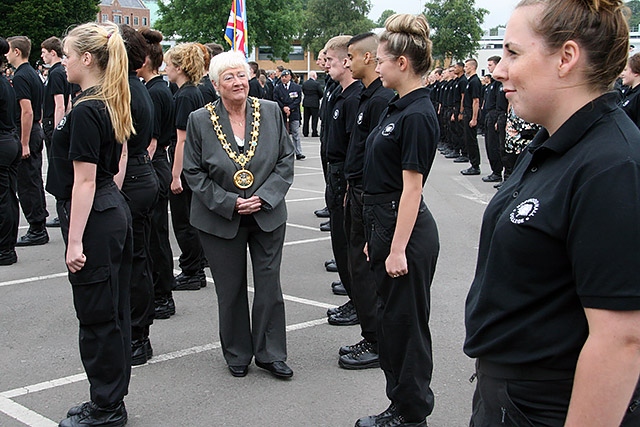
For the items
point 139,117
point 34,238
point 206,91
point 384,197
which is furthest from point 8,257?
point 384,197

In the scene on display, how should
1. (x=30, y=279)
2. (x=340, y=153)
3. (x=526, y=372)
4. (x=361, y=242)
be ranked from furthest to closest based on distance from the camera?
(x=30, y=279) < (x=340, y=153) < (x=361, y=242) < (x=526, y=372)

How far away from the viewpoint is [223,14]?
2472 inches

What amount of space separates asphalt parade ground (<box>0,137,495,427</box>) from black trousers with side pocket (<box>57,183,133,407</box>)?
1.17 feet

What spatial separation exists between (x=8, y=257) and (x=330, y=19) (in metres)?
82.5

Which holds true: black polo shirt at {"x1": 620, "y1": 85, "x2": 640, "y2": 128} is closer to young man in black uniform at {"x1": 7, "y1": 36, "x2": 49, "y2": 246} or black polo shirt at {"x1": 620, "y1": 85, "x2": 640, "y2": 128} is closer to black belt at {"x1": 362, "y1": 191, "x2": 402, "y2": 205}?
black belt at {"x1": 362, "y1": 191, "x2": 402, "y2": 205}

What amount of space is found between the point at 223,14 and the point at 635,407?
6441 centimetres

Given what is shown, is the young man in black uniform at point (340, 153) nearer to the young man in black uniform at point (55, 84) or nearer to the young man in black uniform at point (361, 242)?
the young man in black uniform at point (361, 242)

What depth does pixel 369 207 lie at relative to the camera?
3.97 metres

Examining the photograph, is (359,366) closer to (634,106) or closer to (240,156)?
(240,156)

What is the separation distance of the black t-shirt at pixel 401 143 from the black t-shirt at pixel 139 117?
1.98 metres

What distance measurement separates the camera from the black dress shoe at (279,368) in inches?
186

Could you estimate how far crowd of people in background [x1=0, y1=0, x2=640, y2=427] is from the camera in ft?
5.46

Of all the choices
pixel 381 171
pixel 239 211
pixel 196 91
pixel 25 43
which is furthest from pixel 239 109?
pixel 25 43

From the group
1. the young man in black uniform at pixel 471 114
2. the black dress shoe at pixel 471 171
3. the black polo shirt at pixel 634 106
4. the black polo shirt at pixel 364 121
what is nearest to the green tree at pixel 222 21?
the young man in black uniform at pixel 471 114
